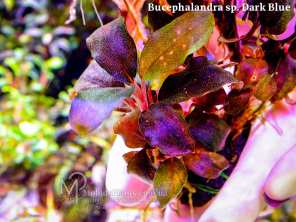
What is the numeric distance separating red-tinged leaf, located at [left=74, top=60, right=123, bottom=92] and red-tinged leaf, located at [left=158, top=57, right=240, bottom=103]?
1.9 inches

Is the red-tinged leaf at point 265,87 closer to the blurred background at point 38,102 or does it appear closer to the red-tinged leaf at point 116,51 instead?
the red-tinged leaf at point 116,51

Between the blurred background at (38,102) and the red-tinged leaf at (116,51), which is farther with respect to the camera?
the blurred background at (38,102)

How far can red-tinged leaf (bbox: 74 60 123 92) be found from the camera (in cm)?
44

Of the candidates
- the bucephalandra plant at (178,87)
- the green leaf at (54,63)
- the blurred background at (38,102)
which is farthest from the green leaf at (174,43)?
the green leaf at (54,63)

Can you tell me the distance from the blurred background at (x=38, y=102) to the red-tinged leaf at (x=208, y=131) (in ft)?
1.44

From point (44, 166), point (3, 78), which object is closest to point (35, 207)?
point (44, 166)

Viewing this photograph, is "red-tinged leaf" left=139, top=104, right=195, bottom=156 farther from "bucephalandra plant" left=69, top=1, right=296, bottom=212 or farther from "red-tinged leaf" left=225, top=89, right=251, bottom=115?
"red-tinged leaf" left=225, top=89, right=251, bottom=115

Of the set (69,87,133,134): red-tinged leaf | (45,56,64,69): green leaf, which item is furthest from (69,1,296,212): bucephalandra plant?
(45,56,64,69): green leaf

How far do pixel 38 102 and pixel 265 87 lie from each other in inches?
40.7

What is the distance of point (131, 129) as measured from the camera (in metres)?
0.45

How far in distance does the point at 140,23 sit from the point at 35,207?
0.50 metres

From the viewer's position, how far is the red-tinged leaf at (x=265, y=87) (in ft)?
1.59

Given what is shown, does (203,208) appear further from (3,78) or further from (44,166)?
(3,78)

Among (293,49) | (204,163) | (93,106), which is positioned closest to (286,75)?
(293,49)
